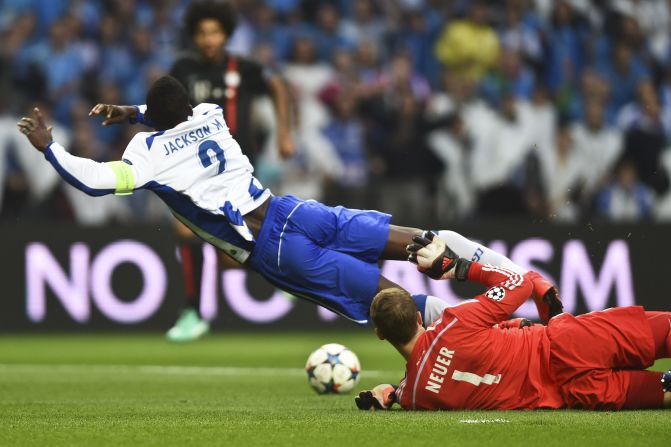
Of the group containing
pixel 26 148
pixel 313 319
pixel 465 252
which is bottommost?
pixel 313 319

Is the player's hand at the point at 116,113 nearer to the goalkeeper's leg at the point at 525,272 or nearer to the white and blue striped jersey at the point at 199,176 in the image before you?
the white and blue striped jersey at the point at 199,176

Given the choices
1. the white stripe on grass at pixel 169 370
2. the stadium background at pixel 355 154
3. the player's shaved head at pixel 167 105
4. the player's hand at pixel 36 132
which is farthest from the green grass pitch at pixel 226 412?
the player's shaved head at pixel 167 105

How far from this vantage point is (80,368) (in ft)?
34.6

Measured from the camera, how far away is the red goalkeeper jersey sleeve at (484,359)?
21.6ft

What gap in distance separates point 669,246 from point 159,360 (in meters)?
5.93

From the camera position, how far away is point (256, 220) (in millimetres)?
7957

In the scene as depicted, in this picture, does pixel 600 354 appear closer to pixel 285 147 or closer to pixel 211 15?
pixel 285 147

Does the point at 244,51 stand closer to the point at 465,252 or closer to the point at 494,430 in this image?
the point at 465,252

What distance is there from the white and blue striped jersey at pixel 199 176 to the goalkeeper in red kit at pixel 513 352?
1.52 metres

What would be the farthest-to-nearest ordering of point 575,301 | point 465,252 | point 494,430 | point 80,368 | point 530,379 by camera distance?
point 575,301, point 80,368, point 465,252, point 530,379, point 494,430

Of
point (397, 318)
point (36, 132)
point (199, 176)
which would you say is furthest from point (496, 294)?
point (36, 132)

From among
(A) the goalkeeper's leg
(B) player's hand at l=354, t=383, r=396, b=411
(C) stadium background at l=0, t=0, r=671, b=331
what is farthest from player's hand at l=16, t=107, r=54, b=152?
(C) stadium background at l=0, t=0, r=671, b=331

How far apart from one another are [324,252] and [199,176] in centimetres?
90

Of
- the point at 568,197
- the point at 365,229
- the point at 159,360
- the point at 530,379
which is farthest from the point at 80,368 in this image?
the point at 568,197
